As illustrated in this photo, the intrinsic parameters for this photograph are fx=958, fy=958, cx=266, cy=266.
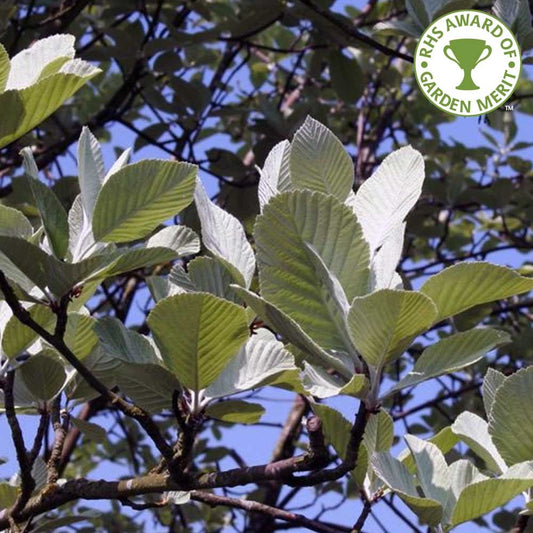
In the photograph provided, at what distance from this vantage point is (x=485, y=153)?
312cm

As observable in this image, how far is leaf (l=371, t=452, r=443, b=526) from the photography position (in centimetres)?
74

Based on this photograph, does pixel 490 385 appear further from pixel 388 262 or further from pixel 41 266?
pixel 41 266

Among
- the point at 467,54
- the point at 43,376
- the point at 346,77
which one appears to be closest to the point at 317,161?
the point at 43,376

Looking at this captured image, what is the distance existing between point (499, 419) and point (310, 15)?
1.56m

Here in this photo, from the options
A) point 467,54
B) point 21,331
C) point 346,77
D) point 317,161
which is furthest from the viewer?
point 346,77

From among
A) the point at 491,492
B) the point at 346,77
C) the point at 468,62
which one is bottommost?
the point at 491,492

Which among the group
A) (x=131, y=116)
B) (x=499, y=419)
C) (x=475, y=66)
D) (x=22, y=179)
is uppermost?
(x=131, y=116)

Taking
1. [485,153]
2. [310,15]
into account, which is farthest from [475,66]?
[485,153]

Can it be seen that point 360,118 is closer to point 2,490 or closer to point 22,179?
point 22,179

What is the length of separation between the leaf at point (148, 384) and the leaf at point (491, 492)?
245mm

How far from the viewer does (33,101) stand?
736mm

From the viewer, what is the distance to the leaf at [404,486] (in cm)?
74

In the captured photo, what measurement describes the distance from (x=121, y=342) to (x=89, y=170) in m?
0.15

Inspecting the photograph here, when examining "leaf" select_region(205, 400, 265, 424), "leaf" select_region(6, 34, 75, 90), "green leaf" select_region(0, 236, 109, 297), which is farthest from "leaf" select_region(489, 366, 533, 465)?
"leaf" select_region(6, 34, 75, 90)
